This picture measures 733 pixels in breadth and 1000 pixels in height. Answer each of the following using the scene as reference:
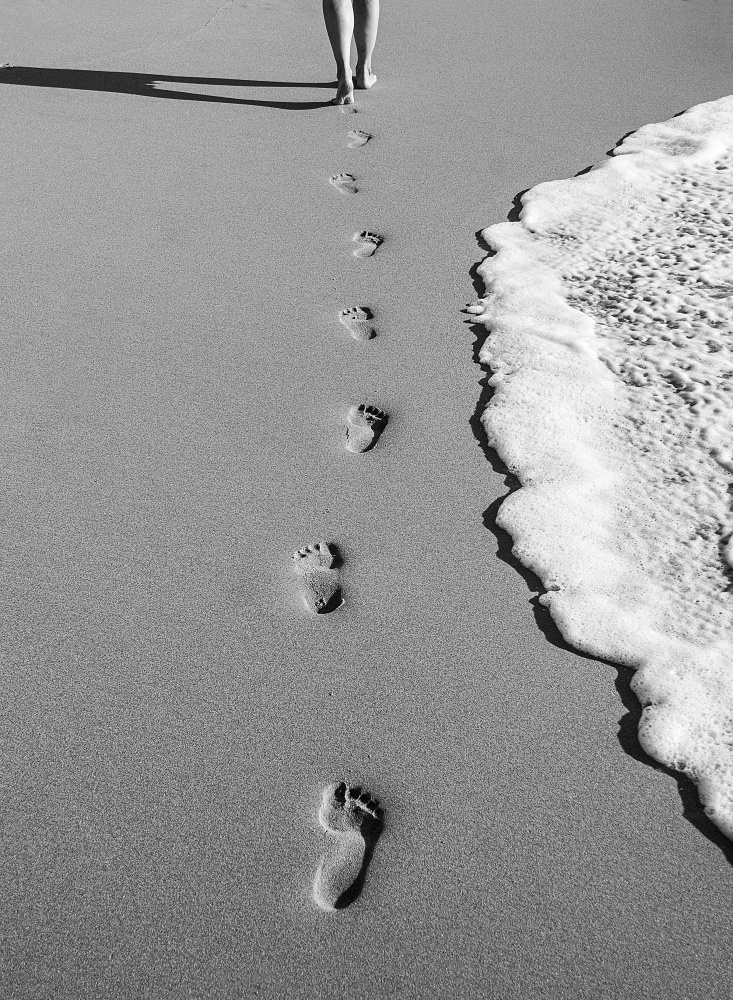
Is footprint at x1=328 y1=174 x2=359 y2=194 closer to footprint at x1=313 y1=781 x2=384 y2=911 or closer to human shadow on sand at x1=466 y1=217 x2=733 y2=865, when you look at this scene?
human shadow on sand at x1=466 y1=217 x2=733 y2=865

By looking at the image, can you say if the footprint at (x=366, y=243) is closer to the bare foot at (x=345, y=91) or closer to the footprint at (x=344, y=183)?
the footprint at (x=344, y=183)

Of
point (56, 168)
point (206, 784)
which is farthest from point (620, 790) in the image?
point (56, 168)

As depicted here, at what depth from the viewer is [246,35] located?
14.6ft

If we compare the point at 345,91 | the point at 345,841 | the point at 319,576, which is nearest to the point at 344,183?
the point at 345,91

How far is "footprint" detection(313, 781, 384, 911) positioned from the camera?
3.96ft

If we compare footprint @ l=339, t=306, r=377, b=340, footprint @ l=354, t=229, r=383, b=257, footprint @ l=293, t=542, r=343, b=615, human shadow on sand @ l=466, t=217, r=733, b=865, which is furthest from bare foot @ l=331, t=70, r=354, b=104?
footprint @ l=293, t=542, r=343, b=615

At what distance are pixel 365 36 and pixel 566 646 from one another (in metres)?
3.15

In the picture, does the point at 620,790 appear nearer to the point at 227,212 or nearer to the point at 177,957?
the point at 177,957

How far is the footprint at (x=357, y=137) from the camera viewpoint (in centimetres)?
338

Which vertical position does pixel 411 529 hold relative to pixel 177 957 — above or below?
above

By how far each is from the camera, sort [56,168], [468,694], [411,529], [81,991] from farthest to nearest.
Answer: [56,168] < [411,529] < [468,694] < [81,991]

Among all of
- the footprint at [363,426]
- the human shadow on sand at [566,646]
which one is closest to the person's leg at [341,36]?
the human shadow on sand at [566,646]

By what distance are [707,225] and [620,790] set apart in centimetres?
232

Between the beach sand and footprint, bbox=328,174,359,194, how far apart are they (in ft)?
0.16
